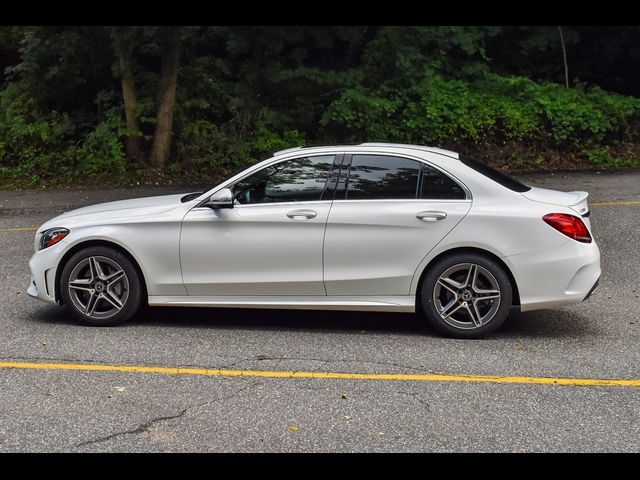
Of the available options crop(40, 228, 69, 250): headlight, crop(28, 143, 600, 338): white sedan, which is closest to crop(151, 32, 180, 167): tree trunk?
crop(40, 228, 69, 250): headlight

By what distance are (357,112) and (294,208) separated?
11.6m

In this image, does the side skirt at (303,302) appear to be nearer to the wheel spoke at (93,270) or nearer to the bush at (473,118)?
the wheel spoke at (93,270)

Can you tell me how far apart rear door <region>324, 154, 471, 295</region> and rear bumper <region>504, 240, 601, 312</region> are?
652 millimetres

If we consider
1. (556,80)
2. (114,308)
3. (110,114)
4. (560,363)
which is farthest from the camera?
(556,80)

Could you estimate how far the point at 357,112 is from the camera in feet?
61.5

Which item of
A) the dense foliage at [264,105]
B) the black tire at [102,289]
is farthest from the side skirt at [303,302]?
the dense foliage at [264,105]

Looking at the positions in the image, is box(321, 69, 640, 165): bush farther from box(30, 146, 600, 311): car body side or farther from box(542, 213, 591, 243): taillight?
box(542, 213, 591, 243): taillight

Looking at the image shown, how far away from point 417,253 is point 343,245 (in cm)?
61

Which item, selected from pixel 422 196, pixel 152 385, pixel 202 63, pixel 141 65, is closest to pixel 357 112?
pixel 202 63

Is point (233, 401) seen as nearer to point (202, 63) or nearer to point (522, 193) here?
point (522, 193)

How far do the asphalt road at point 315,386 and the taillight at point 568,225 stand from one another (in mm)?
856

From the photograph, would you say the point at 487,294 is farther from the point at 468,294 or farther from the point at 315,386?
the point at 315,386

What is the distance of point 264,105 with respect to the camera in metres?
19.4

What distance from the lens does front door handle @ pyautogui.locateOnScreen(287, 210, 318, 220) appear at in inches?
290
